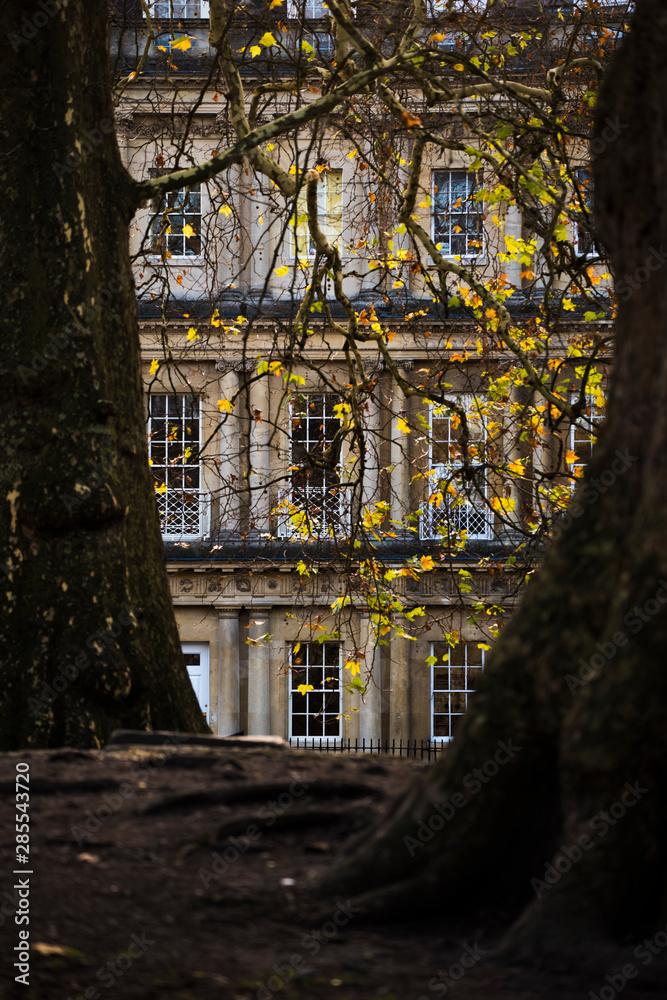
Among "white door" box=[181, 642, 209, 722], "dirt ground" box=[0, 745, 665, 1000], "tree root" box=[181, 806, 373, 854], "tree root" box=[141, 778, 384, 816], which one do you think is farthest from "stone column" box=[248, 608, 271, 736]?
"tree root" box=[181, 806, 373, 854]

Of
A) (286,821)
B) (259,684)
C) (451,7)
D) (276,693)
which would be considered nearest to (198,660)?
(259,684)

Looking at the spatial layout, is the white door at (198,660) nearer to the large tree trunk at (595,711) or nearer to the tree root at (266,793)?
the tree root at (266,793)

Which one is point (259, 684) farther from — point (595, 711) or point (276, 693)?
point (595, 711)

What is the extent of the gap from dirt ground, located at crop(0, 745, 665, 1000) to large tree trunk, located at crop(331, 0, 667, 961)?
155 millimetres

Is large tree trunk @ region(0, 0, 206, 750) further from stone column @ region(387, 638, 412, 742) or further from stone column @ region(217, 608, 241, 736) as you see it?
stone column @ region(217, 608, 241, 736)

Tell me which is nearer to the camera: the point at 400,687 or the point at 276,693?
the point at 400,687

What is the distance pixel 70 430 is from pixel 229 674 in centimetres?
2086

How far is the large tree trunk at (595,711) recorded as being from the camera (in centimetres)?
271

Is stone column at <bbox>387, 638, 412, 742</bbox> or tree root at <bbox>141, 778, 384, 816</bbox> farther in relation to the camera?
stone column at <bbox>387, 638, 412, 742</bbox>

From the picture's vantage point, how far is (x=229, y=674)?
85.3 feet

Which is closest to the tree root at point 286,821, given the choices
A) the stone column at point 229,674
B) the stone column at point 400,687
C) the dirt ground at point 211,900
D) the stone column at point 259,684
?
the dirt ground at point 211,900

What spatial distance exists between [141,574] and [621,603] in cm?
344

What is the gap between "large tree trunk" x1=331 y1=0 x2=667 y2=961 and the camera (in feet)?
8.88

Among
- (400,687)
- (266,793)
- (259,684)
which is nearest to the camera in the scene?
(266,793)
